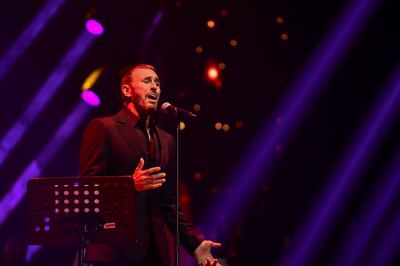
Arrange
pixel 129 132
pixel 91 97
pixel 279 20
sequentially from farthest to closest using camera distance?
pixel 279 20 → pixel 91 97 → pixel 129 132

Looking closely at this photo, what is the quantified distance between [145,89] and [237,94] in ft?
11.9

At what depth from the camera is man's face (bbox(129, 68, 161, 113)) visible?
10.6 ft

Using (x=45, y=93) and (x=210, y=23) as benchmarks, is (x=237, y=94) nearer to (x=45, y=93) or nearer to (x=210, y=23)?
(x=210, y=23)

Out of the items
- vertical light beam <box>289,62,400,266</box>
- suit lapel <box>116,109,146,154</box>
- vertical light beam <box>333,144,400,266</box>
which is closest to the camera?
suit lapel <box>116,109,146,154</box>

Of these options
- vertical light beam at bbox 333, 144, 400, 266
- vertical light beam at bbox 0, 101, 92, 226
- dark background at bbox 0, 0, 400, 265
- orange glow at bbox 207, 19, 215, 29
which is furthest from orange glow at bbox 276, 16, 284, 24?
vertical light beam at bbox 0, 101, 92, 226

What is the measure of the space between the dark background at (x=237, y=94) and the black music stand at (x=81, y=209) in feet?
11.7

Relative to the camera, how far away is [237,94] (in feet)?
22.4

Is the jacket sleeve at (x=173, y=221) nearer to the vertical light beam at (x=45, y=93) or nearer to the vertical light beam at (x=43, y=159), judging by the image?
the vertical light beam at (x=43, y=159)

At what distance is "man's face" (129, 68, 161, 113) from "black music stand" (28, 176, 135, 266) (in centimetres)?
83

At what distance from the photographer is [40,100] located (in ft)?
21.6

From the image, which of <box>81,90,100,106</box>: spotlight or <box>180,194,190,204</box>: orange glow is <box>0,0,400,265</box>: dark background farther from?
<box>81,90,100,106</box>: spotlight

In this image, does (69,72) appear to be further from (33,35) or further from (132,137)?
(132,137)

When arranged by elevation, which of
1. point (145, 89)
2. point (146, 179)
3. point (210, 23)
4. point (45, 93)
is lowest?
point (146, 179)

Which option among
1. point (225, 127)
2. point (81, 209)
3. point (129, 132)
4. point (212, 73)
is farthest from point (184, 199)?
point (81, 209)
